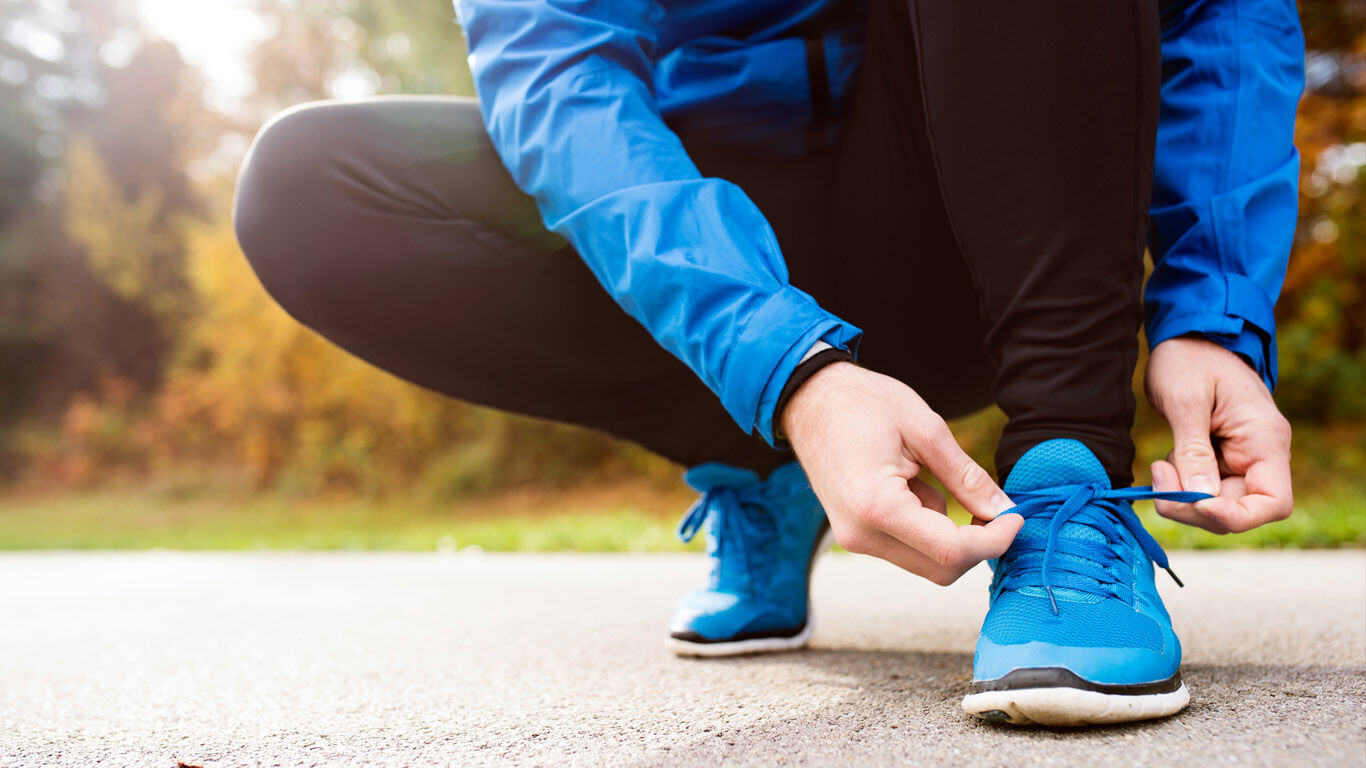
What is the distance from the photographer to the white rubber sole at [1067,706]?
0.75m

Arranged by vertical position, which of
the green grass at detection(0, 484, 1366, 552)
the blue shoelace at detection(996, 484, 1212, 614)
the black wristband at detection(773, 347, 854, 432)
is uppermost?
the black wristband at detection(773, 347, 854, 432)

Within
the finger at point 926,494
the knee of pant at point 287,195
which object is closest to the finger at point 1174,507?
the finger at point 926,494

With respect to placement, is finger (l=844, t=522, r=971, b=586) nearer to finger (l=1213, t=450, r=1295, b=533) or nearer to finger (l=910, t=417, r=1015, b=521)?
finger (l=910, t=417, r=1015, b=521)

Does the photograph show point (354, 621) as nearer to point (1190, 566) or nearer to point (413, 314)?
point (413, 314)

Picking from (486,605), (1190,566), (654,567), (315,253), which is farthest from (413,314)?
(1190,566)

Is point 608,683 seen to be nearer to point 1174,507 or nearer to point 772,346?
point 772,346

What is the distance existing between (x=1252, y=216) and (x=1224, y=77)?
168 millimetres

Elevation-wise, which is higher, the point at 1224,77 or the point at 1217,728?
the point at 1224,77

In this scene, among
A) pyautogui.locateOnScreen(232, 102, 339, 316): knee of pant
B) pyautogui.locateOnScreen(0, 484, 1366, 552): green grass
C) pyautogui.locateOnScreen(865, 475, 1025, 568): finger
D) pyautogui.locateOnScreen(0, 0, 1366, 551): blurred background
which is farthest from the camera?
pyautogui.locateOnScreen(0, 0, 1366, 551): blurred background

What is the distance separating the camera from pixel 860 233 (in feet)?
4.13

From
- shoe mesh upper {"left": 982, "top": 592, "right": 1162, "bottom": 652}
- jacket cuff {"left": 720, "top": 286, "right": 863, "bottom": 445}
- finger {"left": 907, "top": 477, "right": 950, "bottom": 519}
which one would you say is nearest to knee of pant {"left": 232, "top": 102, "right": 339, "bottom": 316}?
jacket cuff {"left": 720, "top": 286, "right": 863, "bottom": 445}

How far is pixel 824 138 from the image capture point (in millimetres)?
1307

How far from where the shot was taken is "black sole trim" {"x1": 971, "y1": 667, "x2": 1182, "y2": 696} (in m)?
0.76

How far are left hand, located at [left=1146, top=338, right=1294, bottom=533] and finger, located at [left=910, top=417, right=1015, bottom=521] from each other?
0.22 meters
